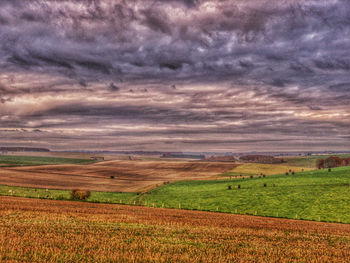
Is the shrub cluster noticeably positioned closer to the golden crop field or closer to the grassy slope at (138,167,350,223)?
the grassy slope at (138,167,350,223)

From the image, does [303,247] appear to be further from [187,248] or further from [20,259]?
[20,259]

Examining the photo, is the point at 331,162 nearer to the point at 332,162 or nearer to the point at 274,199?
the point at 332,162

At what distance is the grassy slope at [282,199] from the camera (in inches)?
2131

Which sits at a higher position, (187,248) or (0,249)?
(0,249)

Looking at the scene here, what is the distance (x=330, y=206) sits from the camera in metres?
56.5

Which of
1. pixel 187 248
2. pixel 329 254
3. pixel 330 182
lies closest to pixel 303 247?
pixel 329 254

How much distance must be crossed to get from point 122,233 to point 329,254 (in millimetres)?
14098

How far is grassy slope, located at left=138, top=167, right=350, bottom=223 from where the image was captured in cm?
5412

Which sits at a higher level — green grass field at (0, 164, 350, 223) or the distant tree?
the distant tree

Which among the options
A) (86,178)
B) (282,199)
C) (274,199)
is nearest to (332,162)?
(282,199)

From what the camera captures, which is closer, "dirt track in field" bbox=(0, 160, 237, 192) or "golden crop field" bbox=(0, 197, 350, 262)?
"golden crop field" bbox=(0, 197, 350, 262)

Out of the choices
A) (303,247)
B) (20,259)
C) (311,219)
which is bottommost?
(311,219)

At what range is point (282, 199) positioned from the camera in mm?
65062

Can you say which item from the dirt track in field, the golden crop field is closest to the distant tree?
the dirt track in field
